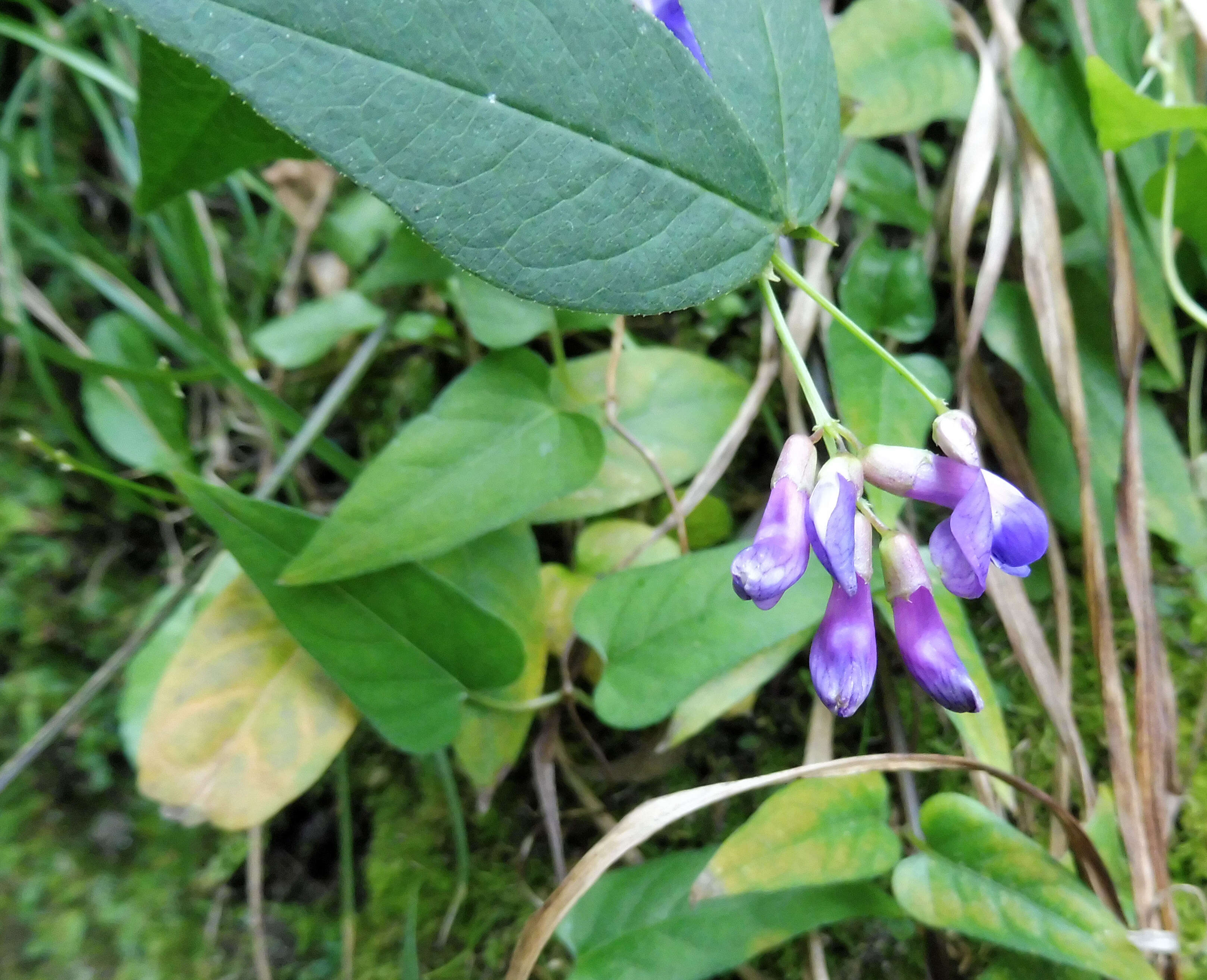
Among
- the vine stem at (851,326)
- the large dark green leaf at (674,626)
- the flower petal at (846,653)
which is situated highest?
the vine stem at (851,326)

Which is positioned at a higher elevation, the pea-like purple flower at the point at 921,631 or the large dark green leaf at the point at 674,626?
the pea-like purple flower at the point at 921,631

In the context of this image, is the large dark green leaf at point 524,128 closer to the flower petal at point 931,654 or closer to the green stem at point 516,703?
the flower petal at point 931,654

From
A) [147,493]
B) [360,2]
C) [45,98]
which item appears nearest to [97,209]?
[45,98]

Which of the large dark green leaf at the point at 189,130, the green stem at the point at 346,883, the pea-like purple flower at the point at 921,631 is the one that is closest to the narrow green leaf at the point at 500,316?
the large dark green leaf at the point at 189,130

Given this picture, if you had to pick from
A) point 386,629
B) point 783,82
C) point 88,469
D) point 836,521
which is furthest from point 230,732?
point 783,82

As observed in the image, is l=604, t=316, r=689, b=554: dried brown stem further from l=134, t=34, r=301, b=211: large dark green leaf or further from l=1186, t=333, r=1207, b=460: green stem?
l=1186, t=333, r=1207, b=460: green stem
